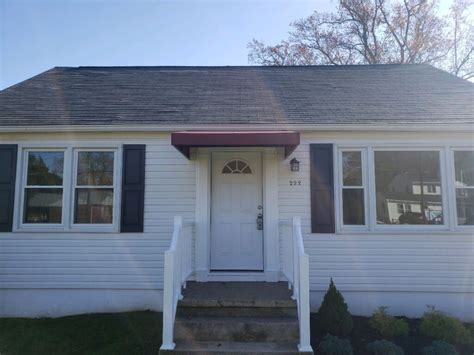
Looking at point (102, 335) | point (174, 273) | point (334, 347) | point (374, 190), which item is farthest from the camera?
point (374, 190)

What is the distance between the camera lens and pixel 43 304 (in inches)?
229

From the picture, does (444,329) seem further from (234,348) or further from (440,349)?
(234,348)

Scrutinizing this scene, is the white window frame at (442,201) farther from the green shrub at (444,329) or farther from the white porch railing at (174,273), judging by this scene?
the white porch railing at (174,273)

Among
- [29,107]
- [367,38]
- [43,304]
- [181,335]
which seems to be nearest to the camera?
[181,335]

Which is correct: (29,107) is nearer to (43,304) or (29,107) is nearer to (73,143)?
(73,143)

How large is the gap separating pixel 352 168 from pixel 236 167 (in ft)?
6.83

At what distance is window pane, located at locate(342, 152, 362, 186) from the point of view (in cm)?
592

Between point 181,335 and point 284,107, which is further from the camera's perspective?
point 284,107

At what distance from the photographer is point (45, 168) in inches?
238

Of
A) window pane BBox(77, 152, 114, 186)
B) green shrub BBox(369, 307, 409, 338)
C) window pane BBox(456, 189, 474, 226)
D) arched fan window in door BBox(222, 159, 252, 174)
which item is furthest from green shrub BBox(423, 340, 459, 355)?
window pane BBox(77, 152, 114, 186)

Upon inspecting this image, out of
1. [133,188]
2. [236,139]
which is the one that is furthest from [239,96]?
[133,188]

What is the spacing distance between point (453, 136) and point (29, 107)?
25.9ft

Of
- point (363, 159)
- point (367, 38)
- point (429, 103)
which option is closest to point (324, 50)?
point (367, 38)

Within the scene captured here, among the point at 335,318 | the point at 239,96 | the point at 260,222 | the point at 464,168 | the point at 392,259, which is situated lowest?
the point at 335,318
